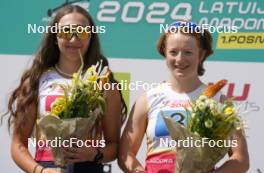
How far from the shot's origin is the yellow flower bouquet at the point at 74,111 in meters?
2.02

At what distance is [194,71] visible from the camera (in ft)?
7.30

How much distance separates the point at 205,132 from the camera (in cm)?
194

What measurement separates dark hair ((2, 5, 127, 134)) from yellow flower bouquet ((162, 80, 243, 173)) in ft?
1.67

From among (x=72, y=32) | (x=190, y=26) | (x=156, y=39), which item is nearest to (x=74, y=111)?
(x=72, y=32)

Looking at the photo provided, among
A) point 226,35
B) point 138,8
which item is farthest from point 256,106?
point 138,8

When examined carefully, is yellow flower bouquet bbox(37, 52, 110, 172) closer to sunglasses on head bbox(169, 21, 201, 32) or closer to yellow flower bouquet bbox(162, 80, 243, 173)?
yellow flower bouquet bbox(162, 80, 243, 173)

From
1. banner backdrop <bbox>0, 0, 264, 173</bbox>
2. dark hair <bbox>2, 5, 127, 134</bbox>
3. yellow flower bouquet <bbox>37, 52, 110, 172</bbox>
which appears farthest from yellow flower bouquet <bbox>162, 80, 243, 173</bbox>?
banner backdrop <bbox>0, 0, 264, 173</bbox>

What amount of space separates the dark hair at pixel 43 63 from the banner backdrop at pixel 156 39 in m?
1.02

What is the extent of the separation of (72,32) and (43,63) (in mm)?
243

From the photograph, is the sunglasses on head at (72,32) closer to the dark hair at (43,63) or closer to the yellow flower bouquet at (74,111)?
the dark hair at (43,63)

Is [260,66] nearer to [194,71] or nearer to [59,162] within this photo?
[194,71]

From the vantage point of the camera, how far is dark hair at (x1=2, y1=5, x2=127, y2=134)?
2.36m

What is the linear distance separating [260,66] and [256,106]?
0.25 metres

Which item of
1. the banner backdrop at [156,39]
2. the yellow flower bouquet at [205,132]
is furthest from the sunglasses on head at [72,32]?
the banner backdrop at [156,39]
